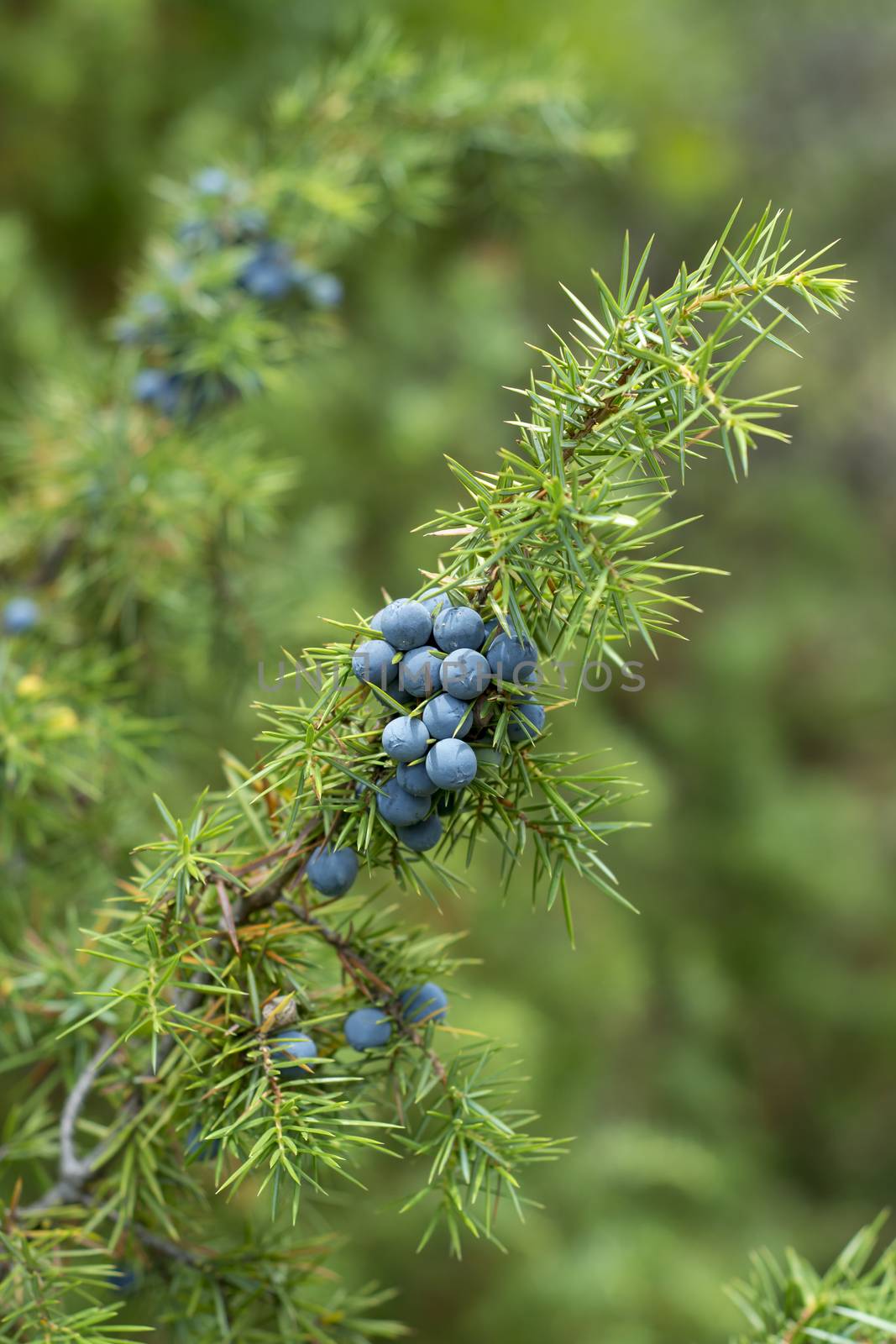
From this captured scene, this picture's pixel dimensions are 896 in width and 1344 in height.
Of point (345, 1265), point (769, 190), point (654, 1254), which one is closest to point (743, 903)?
point (654, 1254)

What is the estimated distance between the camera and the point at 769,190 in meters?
2.15

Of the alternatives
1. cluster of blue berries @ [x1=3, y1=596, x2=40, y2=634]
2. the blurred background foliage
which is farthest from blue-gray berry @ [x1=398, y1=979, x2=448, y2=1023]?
cluster of blue berries @ [x1=3, y1=596, x2=40, y2=634]

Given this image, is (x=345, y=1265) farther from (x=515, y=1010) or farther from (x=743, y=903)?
(x=743, y=903)

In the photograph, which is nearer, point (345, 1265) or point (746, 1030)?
point (345, 1265)

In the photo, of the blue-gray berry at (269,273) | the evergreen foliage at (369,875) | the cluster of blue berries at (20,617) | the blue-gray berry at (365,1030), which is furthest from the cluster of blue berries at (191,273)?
the blue-gray berry at (365,1030)

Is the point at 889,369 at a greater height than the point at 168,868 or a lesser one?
greater

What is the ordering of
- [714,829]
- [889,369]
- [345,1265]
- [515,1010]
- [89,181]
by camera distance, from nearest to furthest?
1. [345,1265]
2. [515,1010]
3. [89,181]
4. [714,829]
5. [889,369]

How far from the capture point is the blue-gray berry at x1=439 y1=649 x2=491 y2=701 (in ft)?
1.07

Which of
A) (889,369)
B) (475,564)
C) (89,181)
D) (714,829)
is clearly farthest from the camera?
(889,369)

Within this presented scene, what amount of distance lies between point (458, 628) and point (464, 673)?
16 mm

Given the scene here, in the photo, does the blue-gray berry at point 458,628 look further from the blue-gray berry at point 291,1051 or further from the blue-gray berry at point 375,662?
the blue-gray berry at point 291,1051

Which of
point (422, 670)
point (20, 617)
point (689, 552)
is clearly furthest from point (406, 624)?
point (689, 552)

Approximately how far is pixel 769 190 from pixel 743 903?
4.82 ft

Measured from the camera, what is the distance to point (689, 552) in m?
2.14
